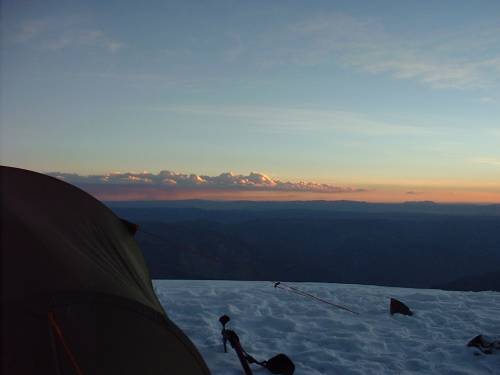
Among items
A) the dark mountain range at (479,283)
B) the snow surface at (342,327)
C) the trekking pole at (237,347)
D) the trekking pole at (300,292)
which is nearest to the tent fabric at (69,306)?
the trekking pole at (237,347)

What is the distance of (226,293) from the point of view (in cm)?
1183

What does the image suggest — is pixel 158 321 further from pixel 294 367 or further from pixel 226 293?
pixel 226 293

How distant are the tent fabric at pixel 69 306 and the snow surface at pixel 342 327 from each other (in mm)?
2242

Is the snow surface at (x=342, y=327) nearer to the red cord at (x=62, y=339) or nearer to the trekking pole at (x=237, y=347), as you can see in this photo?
the trekking pole at (x=237, y=347)

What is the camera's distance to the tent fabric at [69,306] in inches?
144

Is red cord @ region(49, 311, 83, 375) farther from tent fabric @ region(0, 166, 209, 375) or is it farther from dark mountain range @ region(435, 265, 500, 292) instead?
dark mountain range @ region(435, 265, 500, 292)

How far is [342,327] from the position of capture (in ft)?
29.4

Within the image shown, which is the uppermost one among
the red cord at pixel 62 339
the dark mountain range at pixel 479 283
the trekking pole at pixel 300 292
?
the red cord at pixel 62 339

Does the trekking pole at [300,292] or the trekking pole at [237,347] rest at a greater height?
the trekking pole at [237,347]

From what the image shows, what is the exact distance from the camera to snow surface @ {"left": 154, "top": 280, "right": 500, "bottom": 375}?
6.91m

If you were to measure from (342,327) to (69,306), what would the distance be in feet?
20.8

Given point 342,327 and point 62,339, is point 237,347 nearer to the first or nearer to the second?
point 342,327

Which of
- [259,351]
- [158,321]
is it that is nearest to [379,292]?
[259,351]

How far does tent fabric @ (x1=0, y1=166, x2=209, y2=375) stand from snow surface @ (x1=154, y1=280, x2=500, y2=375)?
7.36 ft
